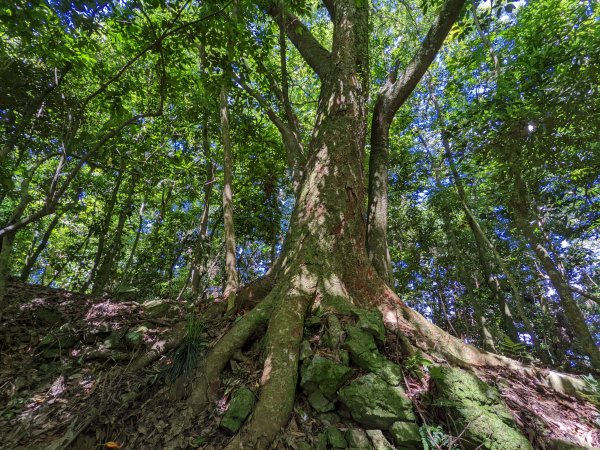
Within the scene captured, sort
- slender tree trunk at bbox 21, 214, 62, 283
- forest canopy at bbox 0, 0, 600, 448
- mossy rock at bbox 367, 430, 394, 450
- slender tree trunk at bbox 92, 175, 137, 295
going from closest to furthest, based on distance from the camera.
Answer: mossy rock at bbox 367, 430, 394, 450 < forest canopy at bbox 0, 0, 600, 448 < slender tree trunk at bbox 21, 214, 62, 283 < slender tree trunk at bbox 92, 175, 137, 295

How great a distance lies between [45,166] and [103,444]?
12.8m

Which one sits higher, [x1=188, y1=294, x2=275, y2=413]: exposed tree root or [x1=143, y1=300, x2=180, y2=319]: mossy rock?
[x1=143, y1=300, x2=180, y2=319]: mossy rock

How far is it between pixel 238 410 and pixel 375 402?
1035 mm

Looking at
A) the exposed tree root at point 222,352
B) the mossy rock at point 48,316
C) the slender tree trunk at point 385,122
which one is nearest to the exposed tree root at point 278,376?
the exposed tree root at point 222,352

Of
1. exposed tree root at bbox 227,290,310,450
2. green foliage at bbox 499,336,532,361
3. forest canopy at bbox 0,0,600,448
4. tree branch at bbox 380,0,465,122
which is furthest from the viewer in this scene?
tree branch at bbox 380,0,465,122

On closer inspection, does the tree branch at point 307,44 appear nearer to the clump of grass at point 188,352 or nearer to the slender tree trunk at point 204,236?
the slender tree trunk at point 204,236

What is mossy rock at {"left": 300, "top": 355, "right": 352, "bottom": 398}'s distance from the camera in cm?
230

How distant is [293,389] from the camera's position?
2.32 metres

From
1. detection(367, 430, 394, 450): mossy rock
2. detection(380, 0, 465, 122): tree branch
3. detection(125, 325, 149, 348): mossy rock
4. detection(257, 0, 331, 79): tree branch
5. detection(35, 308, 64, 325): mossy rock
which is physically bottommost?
detection(367, 430, 394, 450): mossy rock

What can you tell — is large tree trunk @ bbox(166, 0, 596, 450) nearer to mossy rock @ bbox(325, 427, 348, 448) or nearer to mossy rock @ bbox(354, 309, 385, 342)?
mossy rock @ bbox(354, 309, 385, 342)

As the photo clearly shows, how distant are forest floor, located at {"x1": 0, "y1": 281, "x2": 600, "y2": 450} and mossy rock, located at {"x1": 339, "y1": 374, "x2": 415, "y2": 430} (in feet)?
0.75

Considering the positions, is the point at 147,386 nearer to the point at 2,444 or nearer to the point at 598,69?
the point at 2,444

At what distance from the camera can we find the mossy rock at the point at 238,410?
2.13 metres

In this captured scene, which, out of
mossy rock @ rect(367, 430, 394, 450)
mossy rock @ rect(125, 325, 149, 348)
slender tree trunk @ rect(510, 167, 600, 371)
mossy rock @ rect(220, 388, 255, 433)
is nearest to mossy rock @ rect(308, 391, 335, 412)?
mossy rock @ rect(367, 430, 394, 450)
